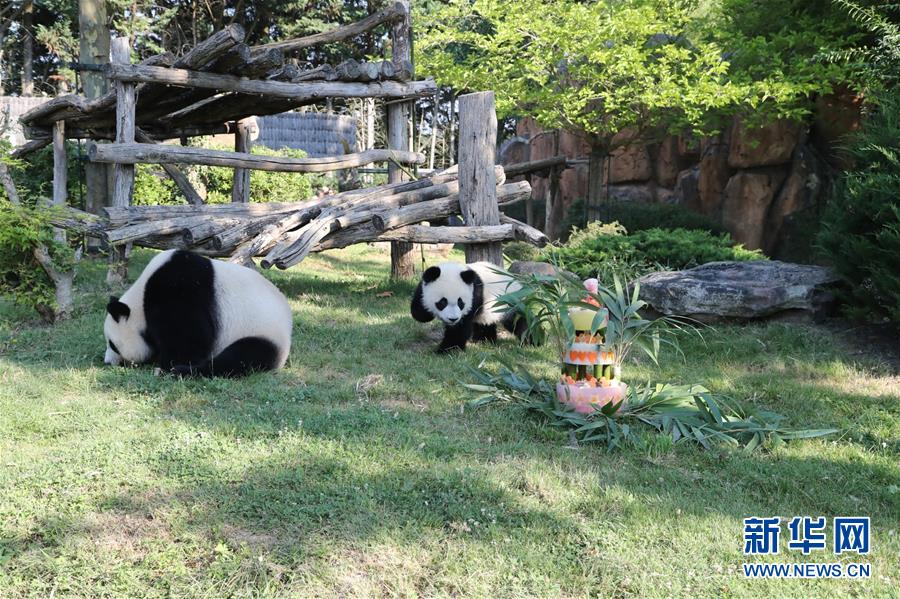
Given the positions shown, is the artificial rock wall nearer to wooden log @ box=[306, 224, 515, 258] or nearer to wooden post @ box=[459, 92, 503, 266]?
wooden post @ box=[459, 92, 503, 266]

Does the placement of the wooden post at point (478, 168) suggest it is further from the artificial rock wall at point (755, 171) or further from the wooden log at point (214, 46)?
the artificial rock wall at point (755, 171)

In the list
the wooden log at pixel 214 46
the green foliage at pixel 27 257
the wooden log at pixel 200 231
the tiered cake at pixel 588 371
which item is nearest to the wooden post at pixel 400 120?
the wooden log at pixel 214 46

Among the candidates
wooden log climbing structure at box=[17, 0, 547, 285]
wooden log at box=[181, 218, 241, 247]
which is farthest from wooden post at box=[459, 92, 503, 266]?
wooden log at box=[181, 218, 241, 247]

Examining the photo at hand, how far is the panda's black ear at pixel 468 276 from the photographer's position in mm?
6336

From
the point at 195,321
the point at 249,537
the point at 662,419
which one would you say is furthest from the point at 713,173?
the point at 249,537

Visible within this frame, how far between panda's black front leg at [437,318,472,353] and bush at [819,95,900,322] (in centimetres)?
341

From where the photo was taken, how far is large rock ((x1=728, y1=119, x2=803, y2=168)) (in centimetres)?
1276

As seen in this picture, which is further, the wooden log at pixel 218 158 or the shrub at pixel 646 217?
the shrub at pixel 646 217

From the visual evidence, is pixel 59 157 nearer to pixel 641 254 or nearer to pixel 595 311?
pixel 641 254

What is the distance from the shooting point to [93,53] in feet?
36.0

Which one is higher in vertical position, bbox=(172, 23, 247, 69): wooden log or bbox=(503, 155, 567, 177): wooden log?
bbox=(172, 23, 247, 69): wooden log

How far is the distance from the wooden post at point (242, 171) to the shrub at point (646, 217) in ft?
19.7

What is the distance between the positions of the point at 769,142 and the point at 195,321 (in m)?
11.4

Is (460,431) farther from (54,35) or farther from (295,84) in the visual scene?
(54,35)
